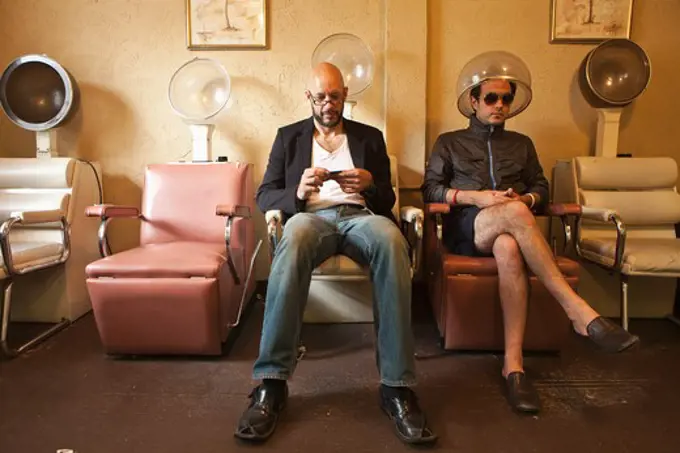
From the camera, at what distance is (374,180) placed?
218cm

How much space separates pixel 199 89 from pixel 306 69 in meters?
0.66

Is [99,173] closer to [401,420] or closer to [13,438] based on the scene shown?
[13,438]

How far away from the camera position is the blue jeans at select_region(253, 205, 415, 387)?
5.25 ft

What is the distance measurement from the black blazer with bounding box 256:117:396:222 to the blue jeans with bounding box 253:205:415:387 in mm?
319

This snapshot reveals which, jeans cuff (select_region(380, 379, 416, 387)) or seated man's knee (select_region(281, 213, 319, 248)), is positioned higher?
seated man's knee (select_region(281, 213, 319, 248))

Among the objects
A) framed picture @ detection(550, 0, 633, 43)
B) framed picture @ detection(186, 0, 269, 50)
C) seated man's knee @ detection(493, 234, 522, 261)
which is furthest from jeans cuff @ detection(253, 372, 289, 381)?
framed picture @ detection(550, 0, 633, 43)

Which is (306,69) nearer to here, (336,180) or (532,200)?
(336,180)

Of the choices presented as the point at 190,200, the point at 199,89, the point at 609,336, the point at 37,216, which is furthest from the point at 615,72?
the point at 37,216

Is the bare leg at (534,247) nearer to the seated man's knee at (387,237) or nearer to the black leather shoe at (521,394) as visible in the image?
the black leather shoe at (521,394)

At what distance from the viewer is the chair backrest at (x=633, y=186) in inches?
99.7

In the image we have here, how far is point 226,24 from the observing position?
2.84 metres

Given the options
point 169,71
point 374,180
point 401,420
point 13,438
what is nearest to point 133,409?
point 13,438

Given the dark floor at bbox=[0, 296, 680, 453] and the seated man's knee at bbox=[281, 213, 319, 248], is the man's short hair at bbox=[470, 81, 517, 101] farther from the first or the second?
the dark floor at bbox=[0, 296, 680, 453]

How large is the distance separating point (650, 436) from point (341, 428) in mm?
1015
